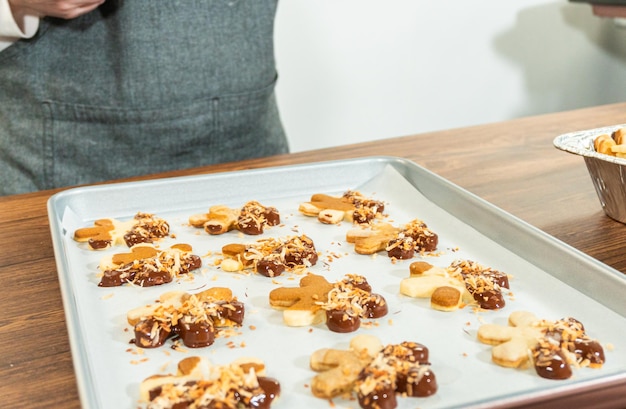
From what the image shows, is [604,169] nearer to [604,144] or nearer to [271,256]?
[604,144]

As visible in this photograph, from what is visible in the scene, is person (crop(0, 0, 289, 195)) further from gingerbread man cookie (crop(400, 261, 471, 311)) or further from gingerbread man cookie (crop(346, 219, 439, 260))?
gingerbread man cookie (crop(400, 261, 471, 311))

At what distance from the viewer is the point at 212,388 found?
57 cm

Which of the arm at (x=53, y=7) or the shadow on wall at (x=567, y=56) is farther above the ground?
the arm at (x=53, y=7)

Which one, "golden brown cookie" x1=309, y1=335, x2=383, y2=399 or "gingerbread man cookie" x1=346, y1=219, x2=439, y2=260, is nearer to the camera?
"golden brown cookie" x1=309, y1=335, x2=383, y2=399

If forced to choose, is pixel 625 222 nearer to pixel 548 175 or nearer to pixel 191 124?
pixel 548 175

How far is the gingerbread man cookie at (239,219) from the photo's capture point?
0.97m

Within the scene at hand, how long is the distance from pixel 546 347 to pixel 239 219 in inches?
18.7

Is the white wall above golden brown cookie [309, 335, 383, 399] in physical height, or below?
below

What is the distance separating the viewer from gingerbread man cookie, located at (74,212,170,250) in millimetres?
931

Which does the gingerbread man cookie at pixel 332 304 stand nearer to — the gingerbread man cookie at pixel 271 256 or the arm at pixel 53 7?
the gingerbread man cookie at pixel 271 256

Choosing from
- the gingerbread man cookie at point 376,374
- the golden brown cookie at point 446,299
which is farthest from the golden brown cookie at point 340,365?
the golden brown cookie at point 446,299

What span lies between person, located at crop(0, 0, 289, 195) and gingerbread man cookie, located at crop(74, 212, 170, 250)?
0.52m

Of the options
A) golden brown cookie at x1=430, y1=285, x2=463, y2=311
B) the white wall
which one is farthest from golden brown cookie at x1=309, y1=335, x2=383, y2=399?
the white wall

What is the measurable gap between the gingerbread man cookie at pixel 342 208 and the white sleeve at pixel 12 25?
675mm
